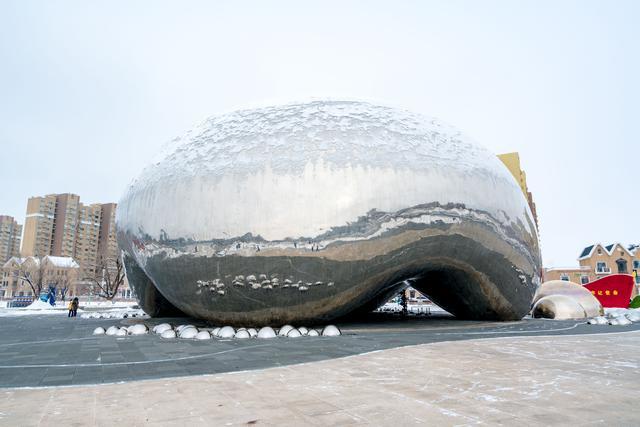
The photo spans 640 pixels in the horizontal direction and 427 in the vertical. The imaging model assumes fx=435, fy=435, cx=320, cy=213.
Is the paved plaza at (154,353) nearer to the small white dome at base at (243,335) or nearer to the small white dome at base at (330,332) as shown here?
the small white dome at base at (330,332)

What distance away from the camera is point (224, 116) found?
46.1 ft

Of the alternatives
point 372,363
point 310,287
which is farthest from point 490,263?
point 372,363

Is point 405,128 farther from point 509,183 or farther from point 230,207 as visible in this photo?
point 230,207

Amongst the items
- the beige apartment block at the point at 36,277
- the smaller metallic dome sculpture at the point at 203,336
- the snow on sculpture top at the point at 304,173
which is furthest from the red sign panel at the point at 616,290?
the beige apartment block at the point at 36,277

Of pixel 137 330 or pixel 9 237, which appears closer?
pixel 137 330

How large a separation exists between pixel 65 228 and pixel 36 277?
52.3m

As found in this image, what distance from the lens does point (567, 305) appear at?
64.7 ft

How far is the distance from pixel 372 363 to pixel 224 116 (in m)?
9.68

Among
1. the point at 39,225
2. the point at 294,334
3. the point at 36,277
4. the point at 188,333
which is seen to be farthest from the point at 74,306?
the point at 39,225

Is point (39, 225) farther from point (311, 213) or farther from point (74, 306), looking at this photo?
point (311, 213)

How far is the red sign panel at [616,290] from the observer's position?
105ft

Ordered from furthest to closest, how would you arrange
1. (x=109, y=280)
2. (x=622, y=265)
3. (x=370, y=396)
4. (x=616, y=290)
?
(x=622, y=265) → (x=109, y=280) → (x=616, y=290) → (x=370, y=396)

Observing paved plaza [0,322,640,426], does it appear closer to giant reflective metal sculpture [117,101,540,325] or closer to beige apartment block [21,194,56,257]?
giant reflective metal sculpture [117,101,540,325]

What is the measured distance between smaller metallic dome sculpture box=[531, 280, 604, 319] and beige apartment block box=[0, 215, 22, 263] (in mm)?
140124
